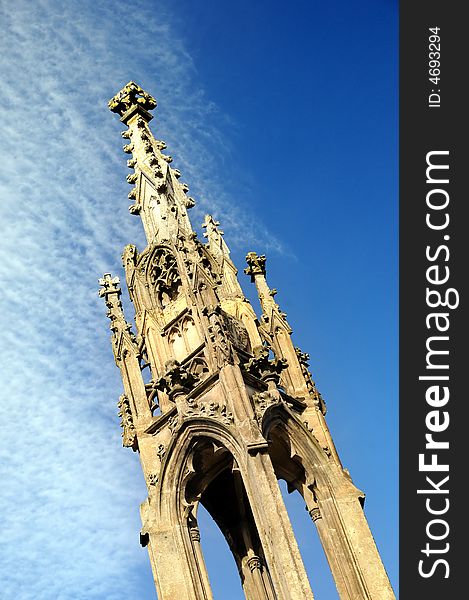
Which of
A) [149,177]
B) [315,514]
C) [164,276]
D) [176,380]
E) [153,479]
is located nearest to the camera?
[315,514]

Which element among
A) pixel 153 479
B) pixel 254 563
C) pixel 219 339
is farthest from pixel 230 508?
pixel 219 339

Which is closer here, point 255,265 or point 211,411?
point 211,411

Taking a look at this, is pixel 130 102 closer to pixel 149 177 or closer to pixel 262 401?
pixel 149 177


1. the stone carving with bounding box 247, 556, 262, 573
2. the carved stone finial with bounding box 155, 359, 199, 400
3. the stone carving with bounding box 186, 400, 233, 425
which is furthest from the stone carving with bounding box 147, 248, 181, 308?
the stone carving with bounding box 247, 556, 262, 573

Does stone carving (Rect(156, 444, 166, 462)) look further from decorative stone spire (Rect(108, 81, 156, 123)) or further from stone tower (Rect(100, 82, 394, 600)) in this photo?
decorative stone spire (Rect(108, 81, 156, 123))

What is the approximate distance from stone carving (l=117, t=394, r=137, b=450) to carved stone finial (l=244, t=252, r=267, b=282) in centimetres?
491

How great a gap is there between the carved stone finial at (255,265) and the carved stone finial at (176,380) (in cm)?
484

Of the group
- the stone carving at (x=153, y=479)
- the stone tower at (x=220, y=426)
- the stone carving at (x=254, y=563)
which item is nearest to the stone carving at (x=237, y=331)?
the stone tower at (x=220, y=426)

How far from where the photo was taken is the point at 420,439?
14133 mm

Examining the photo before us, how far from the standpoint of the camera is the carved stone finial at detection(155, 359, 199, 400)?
751 inches

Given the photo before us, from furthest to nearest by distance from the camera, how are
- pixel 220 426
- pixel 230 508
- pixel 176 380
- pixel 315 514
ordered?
pixel 230 508
pixel 176 380
pixel 315 514
pixel 220 426

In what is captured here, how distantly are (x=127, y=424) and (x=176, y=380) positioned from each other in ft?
6.11

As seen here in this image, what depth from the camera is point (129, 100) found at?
88.3 ft

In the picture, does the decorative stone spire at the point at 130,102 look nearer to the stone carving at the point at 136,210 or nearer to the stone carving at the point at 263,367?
the stone carving at the point at 136,210
